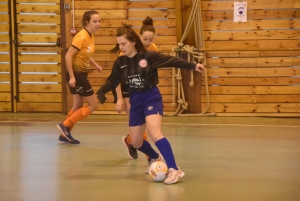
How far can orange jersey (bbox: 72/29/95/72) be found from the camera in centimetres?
644

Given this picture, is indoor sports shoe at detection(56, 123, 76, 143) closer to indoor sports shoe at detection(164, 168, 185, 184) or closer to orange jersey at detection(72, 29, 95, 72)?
orange jersey at detection(72, 29, 95, 72)

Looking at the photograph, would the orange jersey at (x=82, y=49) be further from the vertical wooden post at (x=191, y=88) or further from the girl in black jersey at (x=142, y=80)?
the vertical wooden post at (x=191, y=88)

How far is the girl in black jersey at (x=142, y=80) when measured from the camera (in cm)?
477

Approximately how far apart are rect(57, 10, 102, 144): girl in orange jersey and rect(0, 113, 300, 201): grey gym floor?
28 cm

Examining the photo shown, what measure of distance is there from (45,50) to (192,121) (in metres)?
2.90

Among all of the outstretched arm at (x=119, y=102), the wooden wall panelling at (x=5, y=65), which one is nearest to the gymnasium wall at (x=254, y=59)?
the wooden wall panelling at (x=5, y=65)

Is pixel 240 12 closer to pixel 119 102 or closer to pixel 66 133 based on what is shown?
pixel 66 133

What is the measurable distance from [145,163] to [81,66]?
1.66 meters

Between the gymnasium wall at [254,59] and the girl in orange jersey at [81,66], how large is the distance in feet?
10.2

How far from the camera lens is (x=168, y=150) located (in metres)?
4.73

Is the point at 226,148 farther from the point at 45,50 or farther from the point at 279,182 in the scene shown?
the point at 45,50

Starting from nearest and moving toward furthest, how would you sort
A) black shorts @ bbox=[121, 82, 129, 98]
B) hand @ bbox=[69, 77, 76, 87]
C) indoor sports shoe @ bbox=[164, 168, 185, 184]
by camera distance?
indoor sports shoe @ bbox=[164, 168, 185, 184]
black shorts @ bbox=[121, 82, 129, 98]
hand @ bbox=[69, 77, 76, 87]

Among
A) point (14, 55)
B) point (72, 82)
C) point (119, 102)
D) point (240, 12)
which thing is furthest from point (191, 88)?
point (119, 102)

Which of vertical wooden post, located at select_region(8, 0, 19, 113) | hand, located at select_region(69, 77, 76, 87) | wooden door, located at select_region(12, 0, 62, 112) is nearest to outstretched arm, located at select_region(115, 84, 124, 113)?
hand, located at select_region(69, 77, 76, 87)
